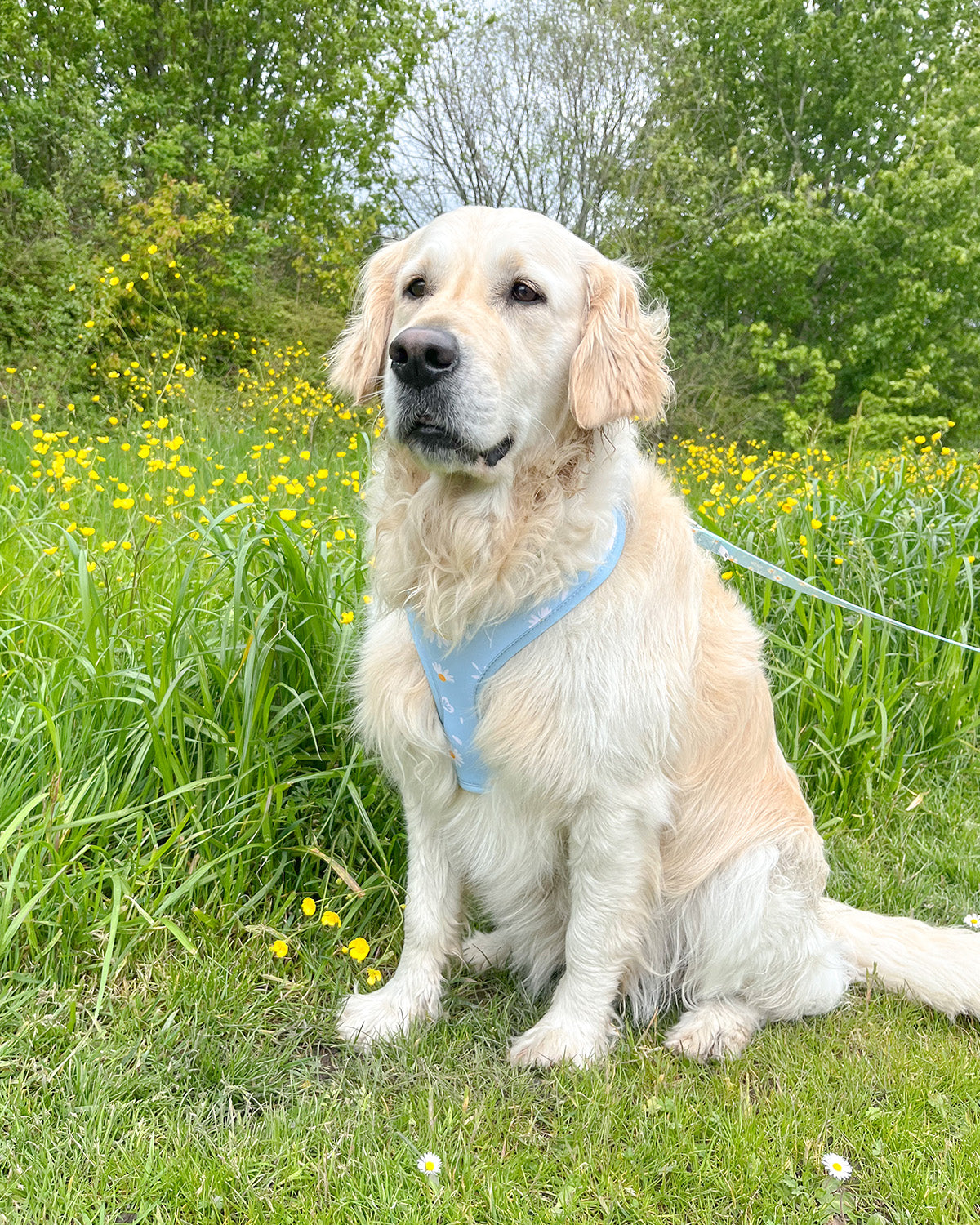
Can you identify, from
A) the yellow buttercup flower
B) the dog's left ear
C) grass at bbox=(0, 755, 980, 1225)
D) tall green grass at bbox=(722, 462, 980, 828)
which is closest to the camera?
grass at bbox=(0, 755, 980, 1225)

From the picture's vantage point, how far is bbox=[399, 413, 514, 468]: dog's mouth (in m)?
1.92

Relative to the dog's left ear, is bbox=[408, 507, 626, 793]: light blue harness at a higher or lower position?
lower

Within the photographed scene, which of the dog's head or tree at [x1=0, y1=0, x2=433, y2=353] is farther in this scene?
tree at [x1=0, y1=0, x2=433, y2=353]

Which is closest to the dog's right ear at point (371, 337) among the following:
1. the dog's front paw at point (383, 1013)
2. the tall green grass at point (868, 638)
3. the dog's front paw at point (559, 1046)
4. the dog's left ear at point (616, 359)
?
the dog's left ear at point (616, 359)

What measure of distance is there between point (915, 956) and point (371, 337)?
6.91 ft

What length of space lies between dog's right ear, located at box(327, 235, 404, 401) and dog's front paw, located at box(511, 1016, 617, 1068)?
1600 millimetres

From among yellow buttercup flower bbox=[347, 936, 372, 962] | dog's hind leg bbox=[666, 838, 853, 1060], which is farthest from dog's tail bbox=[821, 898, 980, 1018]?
yellow buttercup flower bbox=[347, 936, 372, 962]

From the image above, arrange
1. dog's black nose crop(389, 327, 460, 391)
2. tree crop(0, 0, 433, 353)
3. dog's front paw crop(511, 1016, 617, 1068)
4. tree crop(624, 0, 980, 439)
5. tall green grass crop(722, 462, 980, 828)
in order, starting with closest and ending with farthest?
1. dog's black nose crop(389, 327, 460, 391)
2. dog's front paw crop(511, 1016, 617, 1068)
3. tall green grass crop(722, 462, 980, 828)
4. tree crop(0, 0, 433, 353)
5. tree crop(624, 0, 980, 439)

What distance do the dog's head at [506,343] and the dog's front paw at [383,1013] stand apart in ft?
4.25

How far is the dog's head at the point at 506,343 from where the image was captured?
1873mm

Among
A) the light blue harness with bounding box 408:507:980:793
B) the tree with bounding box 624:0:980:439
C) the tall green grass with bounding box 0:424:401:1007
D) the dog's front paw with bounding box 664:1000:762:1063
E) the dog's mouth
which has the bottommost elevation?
the dog's front paw with bounding box 664:1000:762:1063

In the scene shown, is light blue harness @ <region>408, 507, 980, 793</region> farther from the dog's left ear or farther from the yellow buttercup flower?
the yellow buttercup flower

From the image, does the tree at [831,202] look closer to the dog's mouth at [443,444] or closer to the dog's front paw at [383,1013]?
the dog's mouth at [443,444]

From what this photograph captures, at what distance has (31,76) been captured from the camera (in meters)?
11.1
